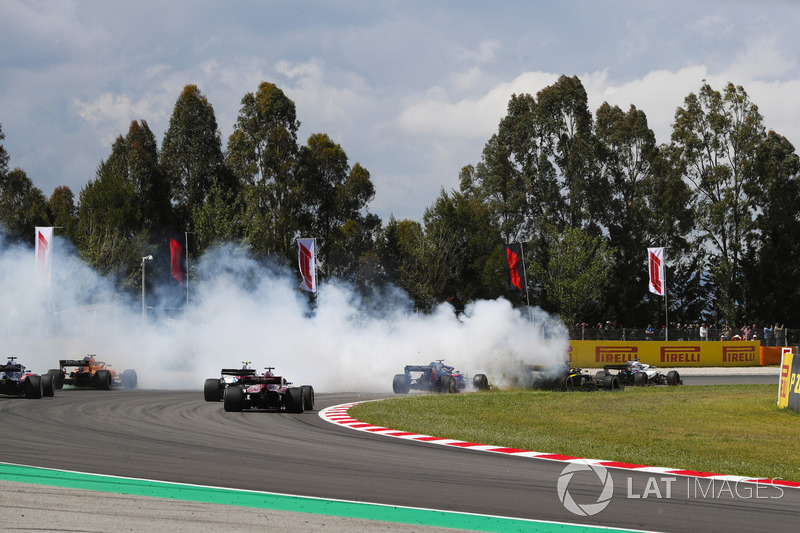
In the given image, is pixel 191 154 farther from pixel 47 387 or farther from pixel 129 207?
pixel 47 387

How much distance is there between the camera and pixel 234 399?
21328 mm

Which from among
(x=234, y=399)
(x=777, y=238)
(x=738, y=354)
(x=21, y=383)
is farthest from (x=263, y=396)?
(x=777, y=238)

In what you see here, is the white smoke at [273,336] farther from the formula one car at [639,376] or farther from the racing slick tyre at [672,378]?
the racing slick tyre at [672,378]

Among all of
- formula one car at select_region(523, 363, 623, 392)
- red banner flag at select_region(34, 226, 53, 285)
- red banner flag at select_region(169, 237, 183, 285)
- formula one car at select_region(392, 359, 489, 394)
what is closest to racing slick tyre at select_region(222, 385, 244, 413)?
formula one car at select_region(392, 359, 489, 394)

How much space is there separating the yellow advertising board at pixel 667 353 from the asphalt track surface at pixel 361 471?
29.6m

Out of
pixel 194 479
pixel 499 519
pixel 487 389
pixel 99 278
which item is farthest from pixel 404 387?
pixel 99 278

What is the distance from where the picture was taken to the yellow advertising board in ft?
151

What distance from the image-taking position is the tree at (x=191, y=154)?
6347cm

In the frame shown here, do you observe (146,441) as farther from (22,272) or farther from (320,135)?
(320,135)

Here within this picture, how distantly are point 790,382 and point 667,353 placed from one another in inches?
1011

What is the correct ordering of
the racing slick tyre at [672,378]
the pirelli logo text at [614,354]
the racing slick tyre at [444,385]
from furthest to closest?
the pirelli logo text at [614,354] < the racing slick tyre at [672,378] < the racing slick tyre at [444,385]

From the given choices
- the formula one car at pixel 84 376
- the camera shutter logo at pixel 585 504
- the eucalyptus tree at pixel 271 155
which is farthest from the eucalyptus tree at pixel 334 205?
the camera shutter logo at pixel 585 504

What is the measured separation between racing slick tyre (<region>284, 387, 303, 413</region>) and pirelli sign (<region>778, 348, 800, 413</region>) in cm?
1344

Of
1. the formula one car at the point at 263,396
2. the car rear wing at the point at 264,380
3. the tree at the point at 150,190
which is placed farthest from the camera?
the tree at the point at 150,190
